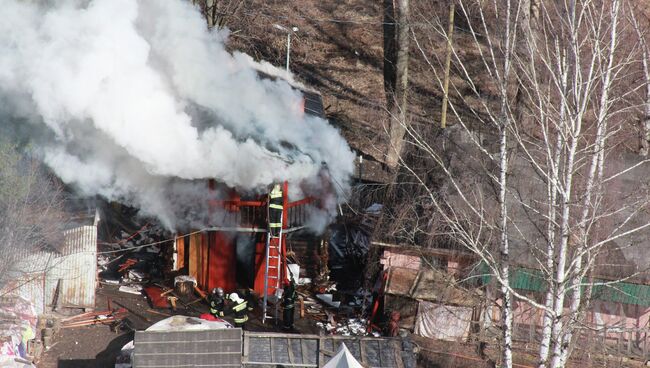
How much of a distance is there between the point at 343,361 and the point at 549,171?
4.70 m

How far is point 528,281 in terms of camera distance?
1531cm

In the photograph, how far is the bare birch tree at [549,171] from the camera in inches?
357

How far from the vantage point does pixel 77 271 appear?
1598 cm

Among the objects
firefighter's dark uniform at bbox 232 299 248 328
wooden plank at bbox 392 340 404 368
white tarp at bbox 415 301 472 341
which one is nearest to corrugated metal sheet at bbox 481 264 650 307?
white tarp at bbox 415 301 472 341

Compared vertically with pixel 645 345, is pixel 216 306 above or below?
above

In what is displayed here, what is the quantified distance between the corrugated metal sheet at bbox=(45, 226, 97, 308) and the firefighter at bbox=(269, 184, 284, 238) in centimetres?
383

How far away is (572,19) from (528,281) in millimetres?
7459

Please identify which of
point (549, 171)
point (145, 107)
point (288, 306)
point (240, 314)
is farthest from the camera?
point (288, 306)

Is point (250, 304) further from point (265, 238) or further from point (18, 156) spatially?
point (18, 156)

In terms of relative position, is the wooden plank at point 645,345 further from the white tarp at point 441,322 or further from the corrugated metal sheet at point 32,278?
the corrugated metal sheet at point 32,278

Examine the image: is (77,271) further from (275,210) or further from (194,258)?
(275,210)

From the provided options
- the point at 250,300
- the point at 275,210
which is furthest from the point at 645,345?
the point at 250,300

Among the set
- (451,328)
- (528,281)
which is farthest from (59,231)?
(528,281)

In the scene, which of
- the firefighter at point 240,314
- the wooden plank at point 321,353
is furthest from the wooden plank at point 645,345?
the firefighter at point 240,314
